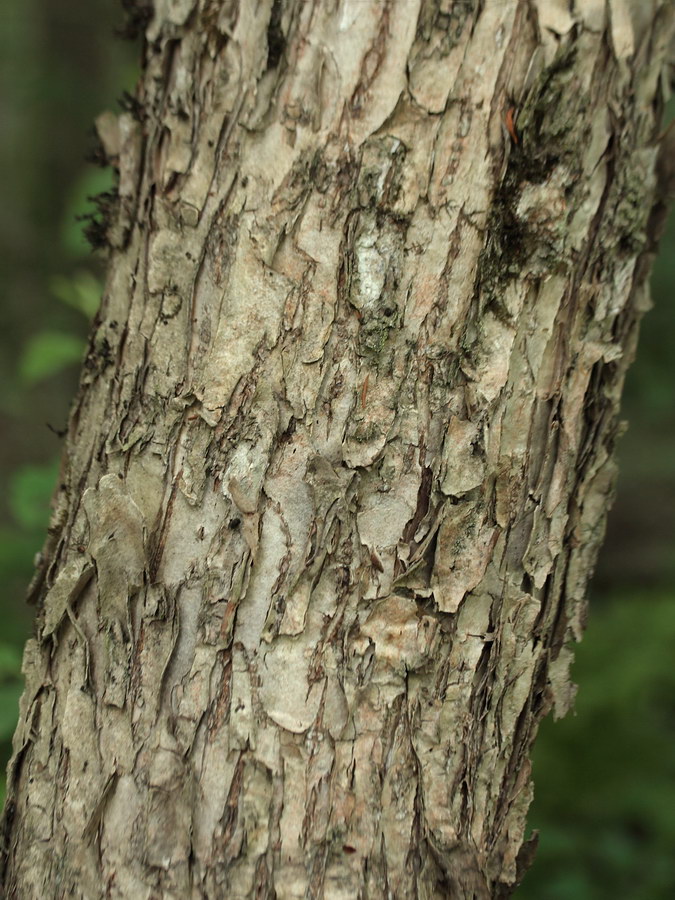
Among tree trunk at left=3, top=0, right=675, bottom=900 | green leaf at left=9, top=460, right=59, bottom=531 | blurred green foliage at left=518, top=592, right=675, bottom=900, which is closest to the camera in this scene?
tree trunk at left=3, top=0, right=675, bottom=900

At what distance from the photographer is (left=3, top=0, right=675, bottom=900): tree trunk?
1.22m

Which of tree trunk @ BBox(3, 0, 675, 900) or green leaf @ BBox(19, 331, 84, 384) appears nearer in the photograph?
tree trunk @ BBox(3, 0, 675, 900)

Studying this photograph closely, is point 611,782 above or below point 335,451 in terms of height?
below

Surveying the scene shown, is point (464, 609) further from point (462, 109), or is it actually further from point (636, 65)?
point (636, 65)

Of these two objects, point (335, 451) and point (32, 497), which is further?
point (32, 497)

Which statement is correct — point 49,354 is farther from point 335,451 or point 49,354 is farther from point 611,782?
point 611,782

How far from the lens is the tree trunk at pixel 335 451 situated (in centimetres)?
122

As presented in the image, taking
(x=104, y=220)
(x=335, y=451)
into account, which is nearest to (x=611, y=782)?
(x=335, y=451)

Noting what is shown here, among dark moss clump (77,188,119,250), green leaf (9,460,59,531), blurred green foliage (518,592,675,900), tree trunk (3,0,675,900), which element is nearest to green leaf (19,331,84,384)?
green leaf (9,460,59,531)

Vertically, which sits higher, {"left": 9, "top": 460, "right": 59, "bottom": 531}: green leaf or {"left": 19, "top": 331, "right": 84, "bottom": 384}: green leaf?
{"left": 19, "top": 331, "right": 84, "bottom": 384}: green leaf

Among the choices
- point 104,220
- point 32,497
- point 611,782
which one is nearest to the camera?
point 104,220

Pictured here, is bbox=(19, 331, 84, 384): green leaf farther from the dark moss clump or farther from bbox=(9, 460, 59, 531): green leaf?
the dark moss clump

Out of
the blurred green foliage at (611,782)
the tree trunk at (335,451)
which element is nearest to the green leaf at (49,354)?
the tree trunk at (335,451)

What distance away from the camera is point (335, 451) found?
123 centimetres
